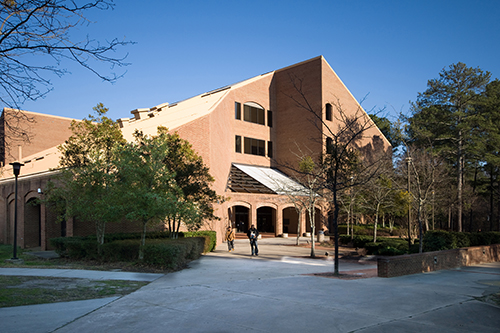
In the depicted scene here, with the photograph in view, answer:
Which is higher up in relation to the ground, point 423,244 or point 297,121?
point 297,121

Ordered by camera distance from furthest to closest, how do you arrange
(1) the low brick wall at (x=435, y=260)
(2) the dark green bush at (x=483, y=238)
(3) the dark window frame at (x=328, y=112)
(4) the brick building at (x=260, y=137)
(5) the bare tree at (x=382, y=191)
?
(3) the dark window frame at (x=328, y=112)
(4) the brick building at (x=260, y=137)
(5) the bare tree at (x=382, y=191)
(2) the dark green bush at (x=483, y=238)
(1) the low brick wall at (x=435, y=260)

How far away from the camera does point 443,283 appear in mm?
12430

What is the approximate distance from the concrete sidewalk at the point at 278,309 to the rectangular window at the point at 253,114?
107 ft

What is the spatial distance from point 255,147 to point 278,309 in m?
36.5

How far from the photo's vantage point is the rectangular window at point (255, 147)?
43.7 metres

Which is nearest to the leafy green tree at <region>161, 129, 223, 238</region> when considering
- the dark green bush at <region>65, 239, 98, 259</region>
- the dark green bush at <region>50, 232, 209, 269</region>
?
the dark green bush at <region>50, 232, 209, 269</region>

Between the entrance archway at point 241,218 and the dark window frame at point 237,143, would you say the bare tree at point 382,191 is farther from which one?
the dark window frame at point 237,143

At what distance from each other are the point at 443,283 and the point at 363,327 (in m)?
7.02

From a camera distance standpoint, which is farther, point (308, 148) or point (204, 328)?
point (308, 148)

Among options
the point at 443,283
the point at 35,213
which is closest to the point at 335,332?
the point at 443,283

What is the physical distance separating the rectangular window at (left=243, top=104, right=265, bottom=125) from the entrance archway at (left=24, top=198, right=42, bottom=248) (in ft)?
75.6

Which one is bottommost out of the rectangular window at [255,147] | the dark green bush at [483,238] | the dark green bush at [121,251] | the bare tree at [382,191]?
the dark green bush at [483,238]

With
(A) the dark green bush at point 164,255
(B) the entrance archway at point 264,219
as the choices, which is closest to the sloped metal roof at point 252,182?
(B) the entrance archway at point 264,219

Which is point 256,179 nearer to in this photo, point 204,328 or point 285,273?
point 285,273
